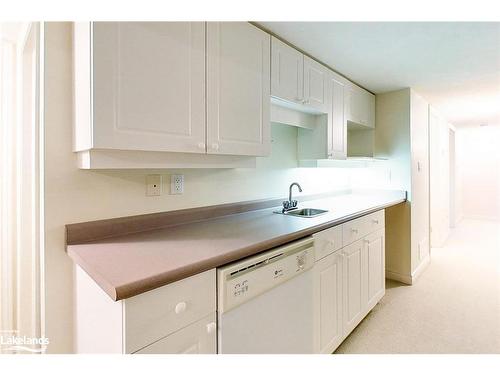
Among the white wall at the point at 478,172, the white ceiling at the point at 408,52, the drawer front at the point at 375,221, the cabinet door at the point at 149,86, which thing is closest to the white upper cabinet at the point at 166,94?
the cabinet door at the point at 149,86

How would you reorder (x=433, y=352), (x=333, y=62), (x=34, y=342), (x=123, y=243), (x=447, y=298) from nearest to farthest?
(x=123, y=243) → (x=34, y=342) → (x=433, y=352) → (x=333, y=62) → (x=447, y=298)

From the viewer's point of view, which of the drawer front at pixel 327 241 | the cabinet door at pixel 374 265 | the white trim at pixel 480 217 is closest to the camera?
the drawer front at pixel 327 241

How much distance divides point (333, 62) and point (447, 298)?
2.48m

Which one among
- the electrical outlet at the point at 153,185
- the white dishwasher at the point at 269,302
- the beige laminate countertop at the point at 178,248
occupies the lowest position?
the white dishwasher at the point at 269,302

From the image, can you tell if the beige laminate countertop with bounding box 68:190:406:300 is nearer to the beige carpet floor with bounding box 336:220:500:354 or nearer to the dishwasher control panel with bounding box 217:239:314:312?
the dishwasher control panel with bounding box 217:239:314:312

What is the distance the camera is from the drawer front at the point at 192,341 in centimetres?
88

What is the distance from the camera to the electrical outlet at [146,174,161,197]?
148 centimetres

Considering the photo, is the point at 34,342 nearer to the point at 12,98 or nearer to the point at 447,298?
the point at 12,98

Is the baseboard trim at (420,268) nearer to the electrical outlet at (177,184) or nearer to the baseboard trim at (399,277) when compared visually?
the baseboard trim at (399,277)

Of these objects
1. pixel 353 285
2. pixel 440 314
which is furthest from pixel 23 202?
pixel 440 314

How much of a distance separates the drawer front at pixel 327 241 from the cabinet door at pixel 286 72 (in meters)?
0.92

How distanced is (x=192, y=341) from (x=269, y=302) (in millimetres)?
419

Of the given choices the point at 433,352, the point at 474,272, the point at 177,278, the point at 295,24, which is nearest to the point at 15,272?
the point at 177,278
